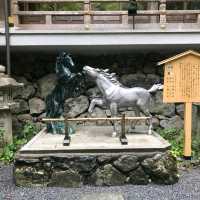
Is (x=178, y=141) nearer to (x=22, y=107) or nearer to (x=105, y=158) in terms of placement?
(x=105, y=158)

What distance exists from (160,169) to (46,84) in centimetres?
428

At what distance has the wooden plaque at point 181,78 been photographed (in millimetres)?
6961

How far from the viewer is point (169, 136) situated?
8.69 m

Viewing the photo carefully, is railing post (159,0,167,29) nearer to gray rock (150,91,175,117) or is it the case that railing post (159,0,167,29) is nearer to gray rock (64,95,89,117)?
gray rock (150,91,175,117)

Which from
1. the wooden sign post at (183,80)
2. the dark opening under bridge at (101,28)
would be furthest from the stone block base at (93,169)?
the dark opening under bridge at (101,28)

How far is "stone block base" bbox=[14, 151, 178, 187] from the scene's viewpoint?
5852mm

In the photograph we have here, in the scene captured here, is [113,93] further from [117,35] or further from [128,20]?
[128,20]

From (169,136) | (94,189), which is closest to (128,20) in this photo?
(169,136)

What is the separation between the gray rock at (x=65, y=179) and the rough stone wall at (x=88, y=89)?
3322 millimetres

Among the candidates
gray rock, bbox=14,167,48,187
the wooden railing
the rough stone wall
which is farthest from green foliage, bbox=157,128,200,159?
gray rock, bbox=14,167,48,187

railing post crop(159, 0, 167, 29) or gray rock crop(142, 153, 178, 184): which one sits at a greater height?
railing post crop(159, 0, 167, 29)

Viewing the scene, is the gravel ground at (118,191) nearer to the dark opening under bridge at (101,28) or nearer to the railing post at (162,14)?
the dark opening under bridge at (101,28)

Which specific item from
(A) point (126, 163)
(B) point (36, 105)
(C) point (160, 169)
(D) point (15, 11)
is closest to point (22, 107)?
(B) point (36, 105)

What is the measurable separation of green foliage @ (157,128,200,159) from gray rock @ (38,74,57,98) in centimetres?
292
